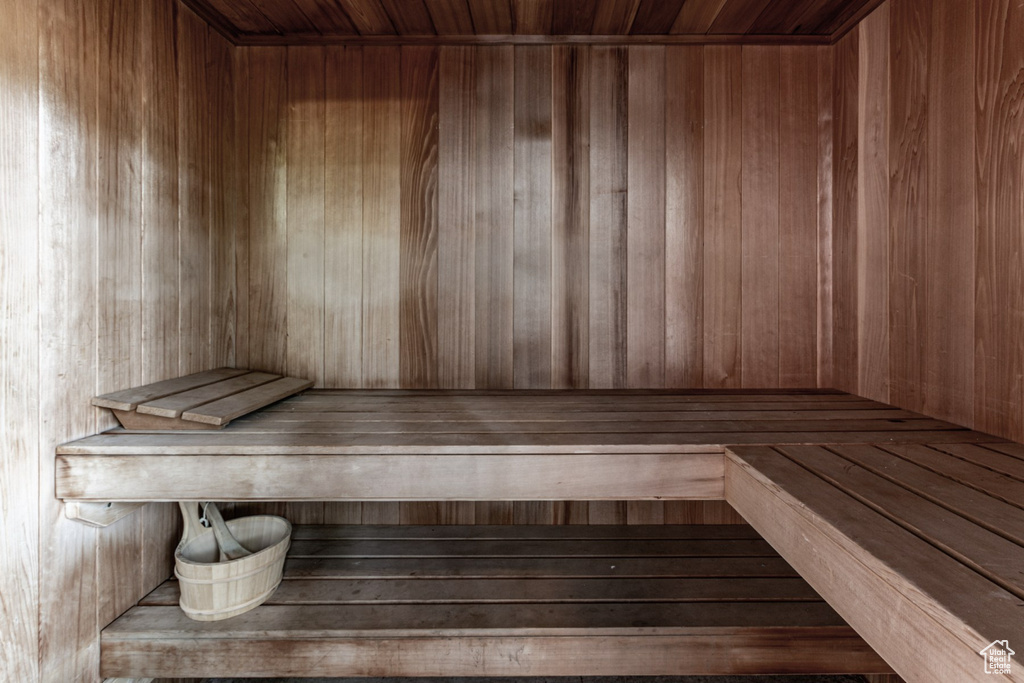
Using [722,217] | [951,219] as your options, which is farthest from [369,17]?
[951,219]

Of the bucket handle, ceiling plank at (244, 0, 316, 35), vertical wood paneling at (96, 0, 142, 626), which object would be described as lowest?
the bucket handle

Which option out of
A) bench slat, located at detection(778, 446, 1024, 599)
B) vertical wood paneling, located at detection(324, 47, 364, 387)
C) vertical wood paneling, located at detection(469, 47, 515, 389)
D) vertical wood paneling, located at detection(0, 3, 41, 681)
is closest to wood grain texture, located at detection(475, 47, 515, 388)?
vertical wood paneling, located at detection(469, 47, 515, 389)

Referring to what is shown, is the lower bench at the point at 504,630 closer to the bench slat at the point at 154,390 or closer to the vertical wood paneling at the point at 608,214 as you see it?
the bench slat at the point at 154,390

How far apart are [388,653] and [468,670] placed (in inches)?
8.9

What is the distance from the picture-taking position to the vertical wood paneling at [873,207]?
1619 millimetres

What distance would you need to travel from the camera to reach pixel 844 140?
1799 millimetres

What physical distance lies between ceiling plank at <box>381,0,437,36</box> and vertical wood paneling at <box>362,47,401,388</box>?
0.33 ft

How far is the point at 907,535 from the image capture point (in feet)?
2.46

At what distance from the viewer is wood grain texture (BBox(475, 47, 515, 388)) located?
1.87 meters

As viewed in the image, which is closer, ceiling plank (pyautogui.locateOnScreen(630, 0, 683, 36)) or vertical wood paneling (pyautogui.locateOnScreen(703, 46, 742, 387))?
ceiling plank (pyautogui.locateOnScreen(630, 0, 683, 36))

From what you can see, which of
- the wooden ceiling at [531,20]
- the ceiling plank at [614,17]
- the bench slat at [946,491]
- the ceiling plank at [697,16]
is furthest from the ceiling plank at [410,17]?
the bench slat at [946,491]

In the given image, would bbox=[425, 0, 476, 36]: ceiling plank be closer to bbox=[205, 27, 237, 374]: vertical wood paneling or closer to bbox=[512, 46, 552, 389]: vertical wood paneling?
bbox=[512, 46, 552, 389]: vertical wood paneling

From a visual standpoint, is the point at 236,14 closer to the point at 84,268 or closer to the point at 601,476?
the point at 84,268

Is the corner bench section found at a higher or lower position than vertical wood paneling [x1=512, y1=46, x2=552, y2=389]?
lower
